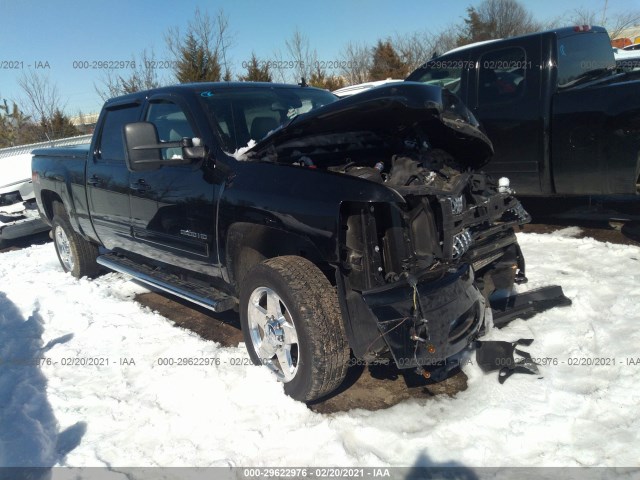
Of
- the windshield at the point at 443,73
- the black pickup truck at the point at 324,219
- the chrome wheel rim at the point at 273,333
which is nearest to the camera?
the black pickup truck at the point at 324,219

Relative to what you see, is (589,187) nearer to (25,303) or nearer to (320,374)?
(320,374)

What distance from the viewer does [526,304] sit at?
3.91 meters

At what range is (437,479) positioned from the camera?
2416mm

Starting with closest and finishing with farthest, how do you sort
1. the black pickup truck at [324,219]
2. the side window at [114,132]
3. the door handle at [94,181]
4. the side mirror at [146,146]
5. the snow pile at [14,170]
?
the black pickup truck at [324,219]
the side mirror at [146,146]
the side window at [114,132]
the door handle at [94,181]
the snow pile at [14,170]

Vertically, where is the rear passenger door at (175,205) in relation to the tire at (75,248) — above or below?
above

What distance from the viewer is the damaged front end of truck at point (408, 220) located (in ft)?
8.70

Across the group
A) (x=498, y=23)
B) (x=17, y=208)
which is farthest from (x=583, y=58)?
(x=498, y=23)

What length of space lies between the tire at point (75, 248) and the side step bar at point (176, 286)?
745 millimetres

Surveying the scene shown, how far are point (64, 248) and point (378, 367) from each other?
457 cm

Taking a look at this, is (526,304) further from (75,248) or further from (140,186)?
(75,248)

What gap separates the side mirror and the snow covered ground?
4.69ft

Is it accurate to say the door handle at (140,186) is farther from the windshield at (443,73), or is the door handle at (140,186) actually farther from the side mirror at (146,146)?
the windshield at (443,73)

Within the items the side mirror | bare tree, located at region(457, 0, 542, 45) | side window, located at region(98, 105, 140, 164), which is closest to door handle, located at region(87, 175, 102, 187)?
side window, located at region(98, 105, 140, 164)

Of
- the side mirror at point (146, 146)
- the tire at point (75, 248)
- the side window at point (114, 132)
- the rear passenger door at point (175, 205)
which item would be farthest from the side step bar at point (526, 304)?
the tire at point (75, 248)
